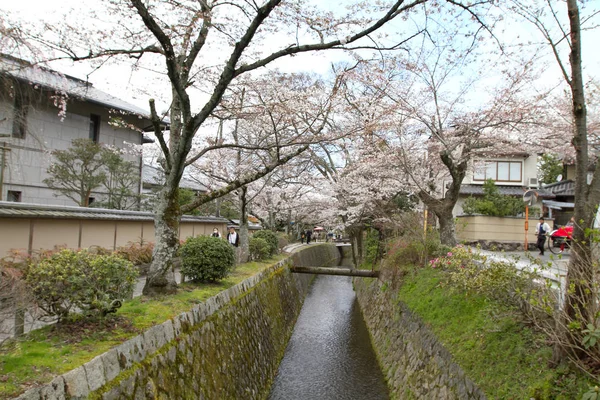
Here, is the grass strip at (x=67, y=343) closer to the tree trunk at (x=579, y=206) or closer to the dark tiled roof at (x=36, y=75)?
Answer: the dark tiled roof at (x=36, y=75)

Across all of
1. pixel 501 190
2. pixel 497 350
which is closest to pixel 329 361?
pixel 497 350

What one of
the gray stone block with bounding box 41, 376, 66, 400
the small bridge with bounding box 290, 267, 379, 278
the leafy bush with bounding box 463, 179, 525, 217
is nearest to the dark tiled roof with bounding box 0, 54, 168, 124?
the gray stone block with bounding box 41, 376, 66, 400

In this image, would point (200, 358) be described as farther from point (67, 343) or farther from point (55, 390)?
point (55, 390)

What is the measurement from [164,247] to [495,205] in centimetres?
1922

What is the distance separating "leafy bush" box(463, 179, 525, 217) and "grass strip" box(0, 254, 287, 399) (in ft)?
62.2

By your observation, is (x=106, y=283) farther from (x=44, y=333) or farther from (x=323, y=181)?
(x=323, y=181)

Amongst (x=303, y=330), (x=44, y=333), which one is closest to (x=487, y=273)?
(x=44, y=333)

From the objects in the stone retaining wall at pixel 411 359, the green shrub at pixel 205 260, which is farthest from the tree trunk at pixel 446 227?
the green shrub at pixel 205 260

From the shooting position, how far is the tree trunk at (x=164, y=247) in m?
7.91

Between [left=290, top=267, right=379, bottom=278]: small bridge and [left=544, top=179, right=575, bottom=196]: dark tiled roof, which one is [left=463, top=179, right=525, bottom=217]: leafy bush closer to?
[left=544, top=179, right=575, bottom=196]: dark tiled roof

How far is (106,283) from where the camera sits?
213 inches

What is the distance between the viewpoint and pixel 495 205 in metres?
21.6

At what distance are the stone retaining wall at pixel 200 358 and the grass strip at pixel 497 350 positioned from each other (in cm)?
427

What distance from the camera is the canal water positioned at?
10320mm
